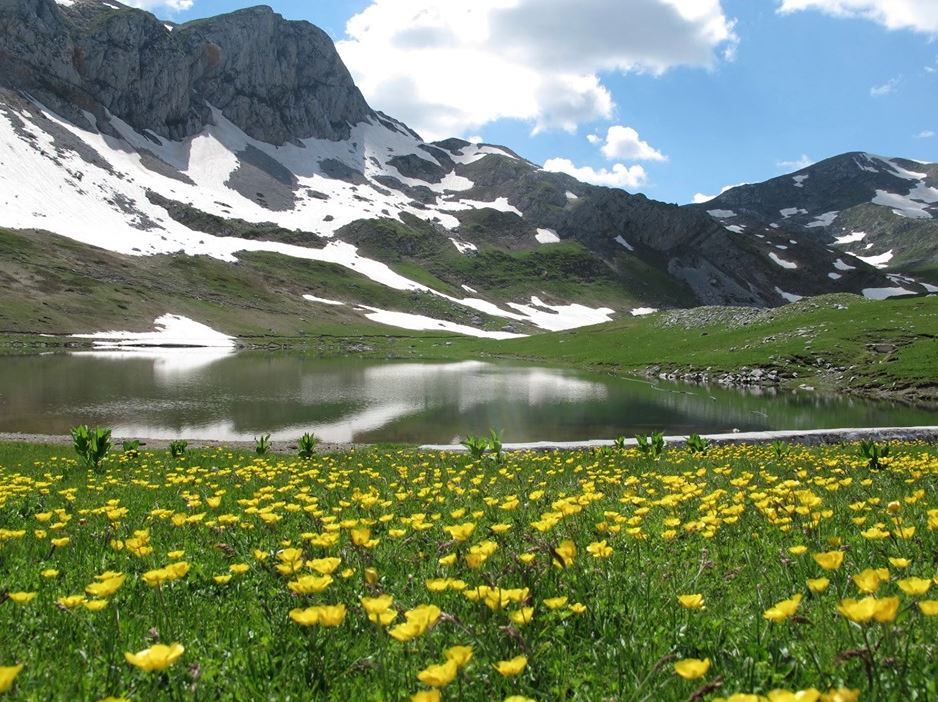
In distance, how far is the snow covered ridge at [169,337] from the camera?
4316 inches

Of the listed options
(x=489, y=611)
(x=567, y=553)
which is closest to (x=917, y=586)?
(x=567, y=553)

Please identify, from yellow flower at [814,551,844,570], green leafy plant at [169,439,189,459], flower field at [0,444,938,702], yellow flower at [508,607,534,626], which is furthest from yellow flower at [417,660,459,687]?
green leafy plant at [169,439,189,459]

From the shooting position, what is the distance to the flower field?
9.69ft

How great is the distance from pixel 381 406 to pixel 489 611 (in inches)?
1717

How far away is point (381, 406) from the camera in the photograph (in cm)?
4675

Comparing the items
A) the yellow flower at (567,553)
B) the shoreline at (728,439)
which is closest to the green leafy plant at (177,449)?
the shoreline at (728,439)

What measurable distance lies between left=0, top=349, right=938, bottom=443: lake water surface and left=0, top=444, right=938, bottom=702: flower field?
91.4 ft

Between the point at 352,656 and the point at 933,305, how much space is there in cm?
9949

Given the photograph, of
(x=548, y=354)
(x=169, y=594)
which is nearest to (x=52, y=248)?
(x=548, y=354)

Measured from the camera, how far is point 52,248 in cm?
14562

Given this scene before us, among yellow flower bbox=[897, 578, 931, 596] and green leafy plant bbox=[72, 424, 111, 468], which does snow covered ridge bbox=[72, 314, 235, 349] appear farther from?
yellow flower bbox=[897, 578, 931, 596]

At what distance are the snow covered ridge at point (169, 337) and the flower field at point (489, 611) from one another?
112 metres

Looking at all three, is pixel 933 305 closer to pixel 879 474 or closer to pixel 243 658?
pixel 879 474

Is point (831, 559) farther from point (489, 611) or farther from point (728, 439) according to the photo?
point (728, 439)
